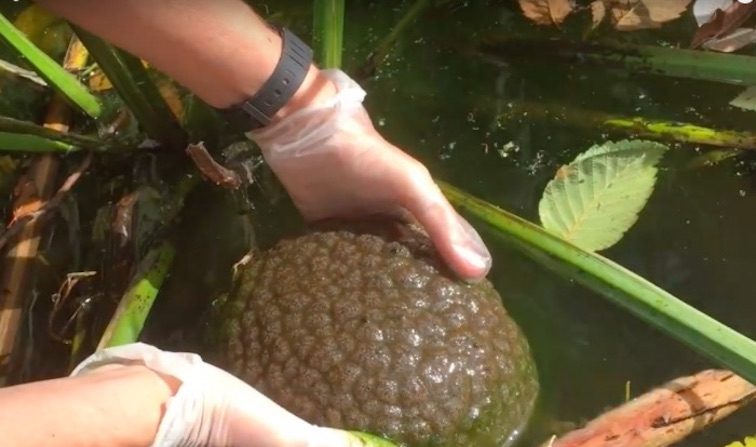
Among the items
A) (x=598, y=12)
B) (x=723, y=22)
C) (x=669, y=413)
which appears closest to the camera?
(x=669, y=413)

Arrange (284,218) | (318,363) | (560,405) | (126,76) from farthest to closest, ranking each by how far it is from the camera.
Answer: (284,218), (126,76), (560,405), (318,363)

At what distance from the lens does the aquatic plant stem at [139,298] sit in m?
1.37

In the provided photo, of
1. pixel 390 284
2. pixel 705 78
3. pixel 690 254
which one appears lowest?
pixel 390 284

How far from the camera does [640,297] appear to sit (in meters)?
1.20

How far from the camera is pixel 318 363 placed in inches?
48.9

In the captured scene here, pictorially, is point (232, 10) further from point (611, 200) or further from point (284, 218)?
point (611, 200)

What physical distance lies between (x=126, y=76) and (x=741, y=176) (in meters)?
1.04

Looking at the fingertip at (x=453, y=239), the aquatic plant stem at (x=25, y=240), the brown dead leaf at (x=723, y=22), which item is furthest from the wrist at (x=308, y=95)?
the brown dead leaf at (x=723, y=22)

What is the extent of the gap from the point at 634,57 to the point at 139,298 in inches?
37.5

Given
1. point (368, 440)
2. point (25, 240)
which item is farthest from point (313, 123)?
point (25, 240)

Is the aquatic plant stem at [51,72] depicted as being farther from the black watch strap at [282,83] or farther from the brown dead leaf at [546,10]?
the brown dead leaf at [546,10]

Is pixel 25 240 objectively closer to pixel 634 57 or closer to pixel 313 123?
pixel 313 123

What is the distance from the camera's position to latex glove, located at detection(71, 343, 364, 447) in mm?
1115

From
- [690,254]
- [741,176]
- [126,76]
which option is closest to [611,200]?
[690,254]
